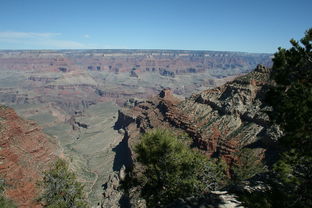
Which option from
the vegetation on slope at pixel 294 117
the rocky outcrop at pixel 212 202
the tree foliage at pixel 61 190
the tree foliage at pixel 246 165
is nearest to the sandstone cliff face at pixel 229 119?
the tree foliage at pixel 246 165

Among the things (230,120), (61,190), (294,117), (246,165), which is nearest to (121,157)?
(230,120)

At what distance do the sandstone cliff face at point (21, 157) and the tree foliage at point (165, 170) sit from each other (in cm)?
2779

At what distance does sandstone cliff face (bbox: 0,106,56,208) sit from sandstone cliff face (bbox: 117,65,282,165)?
27.7 meters

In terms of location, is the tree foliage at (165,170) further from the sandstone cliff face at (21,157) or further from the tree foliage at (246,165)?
the sandstone cliff face at (21,157)

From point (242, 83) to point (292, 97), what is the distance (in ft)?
247

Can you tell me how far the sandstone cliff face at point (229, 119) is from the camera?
2742 inches

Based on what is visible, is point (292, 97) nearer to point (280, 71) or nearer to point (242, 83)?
point (280, 71)

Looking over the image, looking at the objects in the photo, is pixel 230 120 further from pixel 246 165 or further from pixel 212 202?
pixel 212 202

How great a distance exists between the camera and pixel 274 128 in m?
65.1

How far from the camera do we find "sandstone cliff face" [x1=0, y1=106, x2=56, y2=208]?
63.4 metres

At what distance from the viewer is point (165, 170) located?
32.8 meters

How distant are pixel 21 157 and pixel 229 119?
5944 centimetres

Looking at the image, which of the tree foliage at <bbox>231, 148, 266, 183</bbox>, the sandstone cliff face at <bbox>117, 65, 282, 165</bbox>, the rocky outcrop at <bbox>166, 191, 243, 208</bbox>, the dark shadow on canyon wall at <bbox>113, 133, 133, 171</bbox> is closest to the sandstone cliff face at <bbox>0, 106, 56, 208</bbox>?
the sandstone cliff face at <bbox>117, 65, 282, 165</bbox>

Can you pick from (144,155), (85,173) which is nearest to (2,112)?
(85,173)
